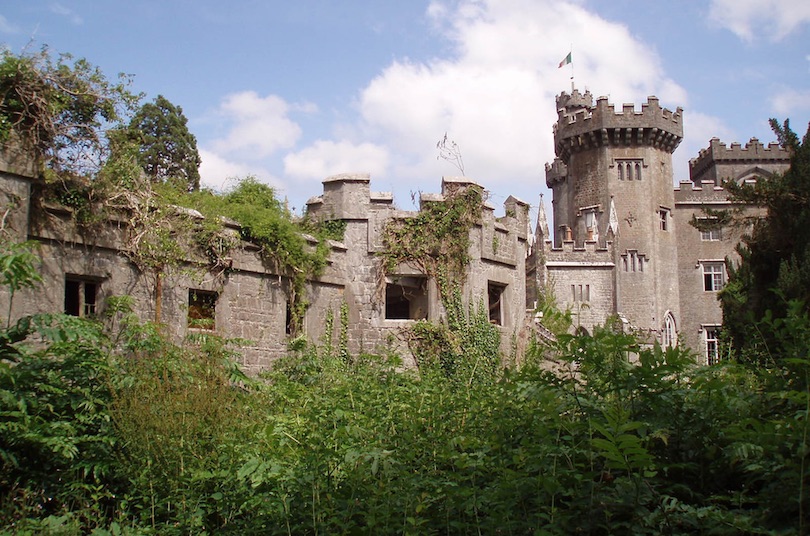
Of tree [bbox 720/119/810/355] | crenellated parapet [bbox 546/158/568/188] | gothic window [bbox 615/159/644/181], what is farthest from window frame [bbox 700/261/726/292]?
tree [bbox 720/119/810/355]

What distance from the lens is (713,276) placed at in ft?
135

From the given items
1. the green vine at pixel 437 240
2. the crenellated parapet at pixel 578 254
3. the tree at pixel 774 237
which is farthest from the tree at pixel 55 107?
the crenellated parapet at pixel 578 254

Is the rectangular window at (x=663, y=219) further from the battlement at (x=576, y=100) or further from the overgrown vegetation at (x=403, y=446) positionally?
the overgrown vegetation at (x=403, y=446)

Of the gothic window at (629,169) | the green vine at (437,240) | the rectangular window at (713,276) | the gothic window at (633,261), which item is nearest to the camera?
the green vine at (437,240)

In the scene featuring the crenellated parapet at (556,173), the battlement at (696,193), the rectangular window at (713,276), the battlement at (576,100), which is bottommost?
the rectangular window at (713,276)

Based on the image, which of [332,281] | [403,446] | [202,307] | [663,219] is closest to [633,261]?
[663,219]

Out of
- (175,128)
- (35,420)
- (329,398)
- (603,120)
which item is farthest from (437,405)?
(603,120)

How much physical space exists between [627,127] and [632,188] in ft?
9.64

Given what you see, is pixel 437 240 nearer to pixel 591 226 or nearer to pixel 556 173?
pixel 591 226

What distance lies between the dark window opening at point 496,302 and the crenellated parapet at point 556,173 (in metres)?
29.1

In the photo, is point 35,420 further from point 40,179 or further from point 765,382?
point 765,382

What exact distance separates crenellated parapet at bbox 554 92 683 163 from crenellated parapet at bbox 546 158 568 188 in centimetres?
436

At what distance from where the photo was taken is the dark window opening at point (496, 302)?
16.9 metres

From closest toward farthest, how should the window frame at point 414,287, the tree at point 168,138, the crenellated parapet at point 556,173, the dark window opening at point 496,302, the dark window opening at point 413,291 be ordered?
the window frame at point 414,287
the dark window opening at point 413,291
the dark window opening at point 496,302
the tree at point 168,138
the crenellated parapet at point 556,173
